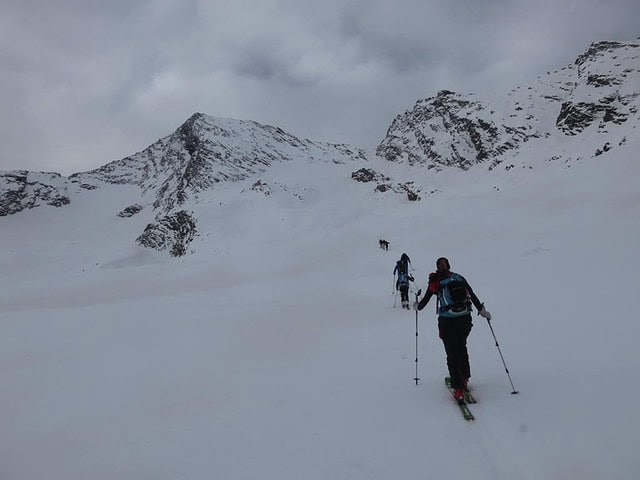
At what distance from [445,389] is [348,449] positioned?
2.31 m

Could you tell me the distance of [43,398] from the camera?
289 inches

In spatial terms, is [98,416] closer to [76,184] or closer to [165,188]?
[165,188]

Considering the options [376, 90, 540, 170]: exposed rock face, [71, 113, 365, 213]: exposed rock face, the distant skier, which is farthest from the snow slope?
[376, 90, 540, 170]: exposed rock face

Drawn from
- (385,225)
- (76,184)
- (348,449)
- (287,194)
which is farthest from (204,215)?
(76,184)

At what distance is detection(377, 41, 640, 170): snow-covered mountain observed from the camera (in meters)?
50.2

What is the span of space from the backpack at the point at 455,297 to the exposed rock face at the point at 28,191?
92480 mm

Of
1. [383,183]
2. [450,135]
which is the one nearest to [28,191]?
[383,183]

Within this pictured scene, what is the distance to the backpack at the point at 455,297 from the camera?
6.18 metres

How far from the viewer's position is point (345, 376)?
7.50 m

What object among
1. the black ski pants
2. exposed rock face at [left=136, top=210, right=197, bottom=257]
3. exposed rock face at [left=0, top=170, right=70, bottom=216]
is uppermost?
exposed rock face at [left=0, top=170, right=70, bottom=216]

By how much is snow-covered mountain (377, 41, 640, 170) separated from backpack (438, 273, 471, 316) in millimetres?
40670

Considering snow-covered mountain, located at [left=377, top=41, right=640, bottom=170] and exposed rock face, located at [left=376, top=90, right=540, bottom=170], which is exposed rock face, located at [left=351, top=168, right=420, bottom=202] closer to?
exposed rock face, located at [left=376, top=90, right=540, bottom=170]

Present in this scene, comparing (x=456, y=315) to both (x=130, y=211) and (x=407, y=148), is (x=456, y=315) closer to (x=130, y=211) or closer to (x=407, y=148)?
(x=407, y=148)

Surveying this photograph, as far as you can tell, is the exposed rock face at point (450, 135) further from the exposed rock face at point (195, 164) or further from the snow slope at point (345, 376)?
the snow slope at point (345, 376)
